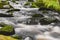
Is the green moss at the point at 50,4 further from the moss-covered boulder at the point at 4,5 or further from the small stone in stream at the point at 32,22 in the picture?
the small stone in stream at the point at 32,22

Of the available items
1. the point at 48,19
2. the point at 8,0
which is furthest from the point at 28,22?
the point at 8,0

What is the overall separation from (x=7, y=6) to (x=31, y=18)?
2.71 ft

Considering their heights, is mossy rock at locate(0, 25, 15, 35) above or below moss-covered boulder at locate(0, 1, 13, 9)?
below

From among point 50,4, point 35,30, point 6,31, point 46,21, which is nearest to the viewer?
point 6,31

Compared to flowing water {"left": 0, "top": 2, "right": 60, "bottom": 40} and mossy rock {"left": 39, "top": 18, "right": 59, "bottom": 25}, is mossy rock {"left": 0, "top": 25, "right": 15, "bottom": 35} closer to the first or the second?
flowing water {"left": 0, "top": 2, "right": 60, "bottom": 40}

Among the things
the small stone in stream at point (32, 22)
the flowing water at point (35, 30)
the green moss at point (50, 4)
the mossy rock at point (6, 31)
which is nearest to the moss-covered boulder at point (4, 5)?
the green moss at point (50, 4)

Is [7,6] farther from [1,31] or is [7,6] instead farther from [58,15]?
[1,31]

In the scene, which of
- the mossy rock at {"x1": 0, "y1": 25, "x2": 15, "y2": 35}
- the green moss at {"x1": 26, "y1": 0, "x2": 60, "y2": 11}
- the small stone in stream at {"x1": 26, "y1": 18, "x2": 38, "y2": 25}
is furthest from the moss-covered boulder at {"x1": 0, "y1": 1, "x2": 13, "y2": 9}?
the mossy rock at {"x1": 0, "y1": 25, "x2": 15, "y2": 35}

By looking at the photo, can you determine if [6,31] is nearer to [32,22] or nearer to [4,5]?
[32,22]

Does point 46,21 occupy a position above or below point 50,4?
below

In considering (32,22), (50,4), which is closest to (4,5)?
(50,4)

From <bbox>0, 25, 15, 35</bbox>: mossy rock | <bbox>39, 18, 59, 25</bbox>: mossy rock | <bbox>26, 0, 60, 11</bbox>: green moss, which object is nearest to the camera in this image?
<bbox>0, 25, 15, 35</bbox>: mossy rock

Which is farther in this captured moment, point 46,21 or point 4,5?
point 4,5

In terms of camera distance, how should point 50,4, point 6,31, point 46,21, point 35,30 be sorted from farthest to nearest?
point 50,4 < point 46,21 < point 35,30 < point 6,31
